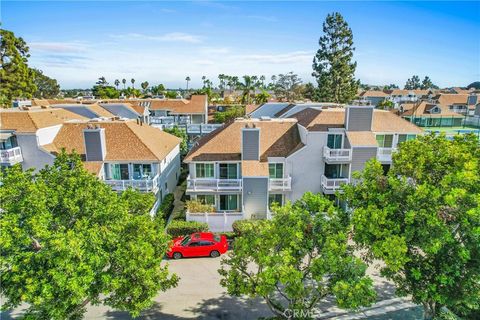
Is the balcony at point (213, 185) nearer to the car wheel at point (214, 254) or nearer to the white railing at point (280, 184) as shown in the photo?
the white railing at point (280, 184)

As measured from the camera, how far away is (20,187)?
41.2 feet

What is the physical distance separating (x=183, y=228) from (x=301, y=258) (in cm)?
1295

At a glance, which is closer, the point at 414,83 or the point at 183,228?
the point at 183,228

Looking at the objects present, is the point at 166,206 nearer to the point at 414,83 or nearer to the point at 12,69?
the point at 12,69

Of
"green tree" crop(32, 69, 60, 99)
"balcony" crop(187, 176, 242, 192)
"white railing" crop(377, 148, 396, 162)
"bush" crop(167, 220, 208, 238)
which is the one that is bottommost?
"bush" crop(167, 220, 208, 238)

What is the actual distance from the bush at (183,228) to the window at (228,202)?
10.4ft

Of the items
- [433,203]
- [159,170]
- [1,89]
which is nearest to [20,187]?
[159,170]

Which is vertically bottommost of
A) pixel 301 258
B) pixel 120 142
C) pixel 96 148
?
pixel 301 258

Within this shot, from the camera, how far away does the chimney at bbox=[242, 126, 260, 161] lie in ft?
82.2

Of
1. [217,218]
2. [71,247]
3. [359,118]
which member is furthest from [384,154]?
[71,247]

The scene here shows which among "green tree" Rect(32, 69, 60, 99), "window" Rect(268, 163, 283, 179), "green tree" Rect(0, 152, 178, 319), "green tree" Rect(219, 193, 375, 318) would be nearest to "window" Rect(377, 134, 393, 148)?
"window" Rect(268, 163, 283, 179)

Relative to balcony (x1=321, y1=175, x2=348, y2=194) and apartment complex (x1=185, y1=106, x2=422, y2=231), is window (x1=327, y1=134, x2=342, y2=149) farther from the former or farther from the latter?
balcony (x1=321, y1=175, x2=348, y2=194)

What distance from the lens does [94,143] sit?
2577cm

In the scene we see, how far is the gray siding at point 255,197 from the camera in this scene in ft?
81.3
